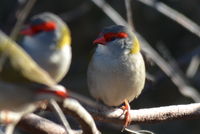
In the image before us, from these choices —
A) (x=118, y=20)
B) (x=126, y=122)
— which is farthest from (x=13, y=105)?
(x=118, y=20)

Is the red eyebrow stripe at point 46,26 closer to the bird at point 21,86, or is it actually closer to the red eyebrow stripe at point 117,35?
the bird at point 21,86

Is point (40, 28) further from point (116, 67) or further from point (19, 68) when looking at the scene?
point (116, 67)

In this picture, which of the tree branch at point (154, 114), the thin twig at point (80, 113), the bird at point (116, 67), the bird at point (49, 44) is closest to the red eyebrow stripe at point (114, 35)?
the bird at point (116, 67)

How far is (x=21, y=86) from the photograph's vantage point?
2.02 m

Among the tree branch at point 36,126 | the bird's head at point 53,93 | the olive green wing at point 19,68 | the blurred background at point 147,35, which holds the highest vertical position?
the blurred background at point 147,35

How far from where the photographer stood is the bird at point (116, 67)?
348cm

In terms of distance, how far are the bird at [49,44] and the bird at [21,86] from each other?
31 mm

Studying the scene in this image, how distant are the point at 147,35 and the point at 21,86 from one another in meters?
4.14

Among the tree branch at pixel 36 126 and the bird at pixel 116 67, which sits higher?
the bird at pixel 116 67

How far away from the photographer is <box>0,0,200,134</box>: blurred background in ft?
19.1

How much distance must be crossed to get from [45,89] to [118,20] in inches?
88.9

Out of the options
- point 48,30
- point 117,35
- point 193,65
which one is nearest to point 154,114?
point 117,35

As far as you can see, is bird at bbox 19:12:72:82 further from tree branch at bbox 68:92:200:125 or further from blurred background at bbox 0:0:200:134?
blurred background at bbox 0:0:200:134

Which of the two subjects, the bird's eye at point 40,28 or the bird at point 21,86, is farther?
the bird's eye at point 40,28
